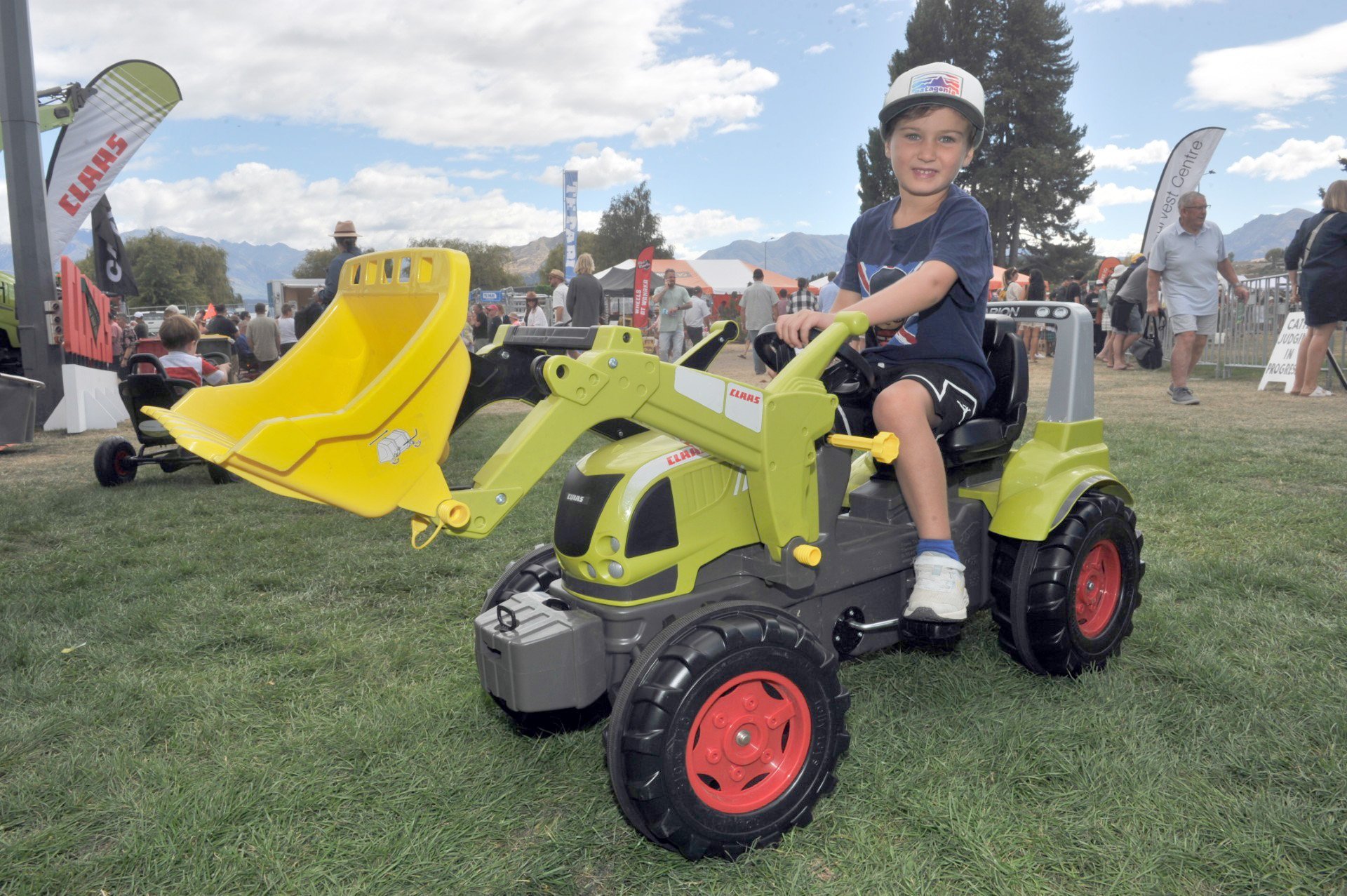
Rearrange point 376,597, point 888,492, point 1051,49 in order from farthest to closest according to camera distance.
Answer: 1. point 1051,49
2. point 376,597
3. point 888,492

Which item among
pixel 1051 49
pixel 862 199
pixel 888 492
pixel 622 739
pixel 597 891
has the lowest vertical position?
pixel 597 891

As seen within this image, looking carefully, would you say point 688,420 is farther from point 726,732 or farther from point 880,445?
point 726,732

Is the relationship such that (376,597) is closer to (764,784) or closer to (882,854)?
(764,784)

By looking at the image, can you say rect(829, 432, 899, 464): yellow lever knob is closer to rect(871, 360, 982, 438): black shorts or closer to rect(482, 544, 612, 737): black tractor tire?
rect(871, 360, 982, 438): black shorts

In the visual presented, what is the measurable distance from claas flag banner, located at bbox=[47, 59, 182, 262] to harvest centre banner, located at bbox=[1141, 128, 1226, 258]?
1840 cm

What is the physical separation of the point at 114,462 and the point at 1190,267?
10.1m

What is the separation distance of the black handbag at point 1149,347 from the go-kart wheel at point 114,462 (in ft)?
41.0

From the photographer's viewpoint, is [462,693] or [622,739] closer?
[622,739]

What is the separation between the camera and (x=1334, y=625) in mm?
3289

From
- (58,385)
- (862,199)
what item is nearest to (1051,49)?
(862,199)

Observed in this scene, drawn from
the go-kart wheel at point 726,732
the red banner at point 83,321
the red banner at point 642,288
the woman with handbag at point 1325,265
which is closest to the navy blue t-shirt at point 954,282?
the go-kart wheel at point 726,732

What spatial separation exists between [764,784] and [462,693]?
120cm

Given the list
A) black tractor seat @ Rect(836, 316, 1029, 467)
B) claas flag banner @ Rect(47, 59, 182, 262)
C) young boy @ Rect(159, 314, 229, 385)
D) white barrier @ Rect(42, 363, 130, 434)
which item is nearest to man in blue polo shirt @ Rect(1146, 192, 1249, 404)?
black tractor seat @ Rect(836, 316, 1029, 467)

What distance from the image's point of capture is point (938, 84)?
108 inches
